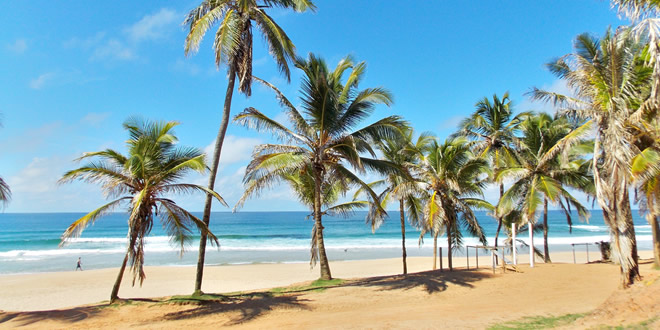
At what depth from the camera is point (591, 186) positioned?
16.7 m

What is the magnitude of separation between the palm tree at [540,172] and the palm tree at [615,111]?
7.40 m

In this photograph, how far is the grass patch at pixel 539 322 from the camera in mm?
7008

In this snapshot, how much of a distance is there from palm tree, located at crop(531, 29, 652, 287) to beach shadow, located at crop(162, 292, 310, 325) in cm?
700

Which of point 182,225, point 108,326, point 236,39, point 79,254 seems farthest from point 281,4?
point 79,254

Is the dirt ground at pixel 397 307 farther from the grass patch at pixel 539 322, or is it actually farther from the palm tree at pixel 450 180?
the palm tree at pixel 450 180

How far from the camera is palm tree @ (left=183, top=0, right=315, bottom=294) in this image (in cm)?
1065

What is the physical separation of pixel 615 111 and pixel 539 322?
4634mm

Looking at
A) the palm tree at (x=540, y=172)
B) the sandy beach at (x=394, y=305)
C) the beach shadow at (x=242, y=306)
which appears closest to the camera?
the sandy beach at (x=394, y=305)

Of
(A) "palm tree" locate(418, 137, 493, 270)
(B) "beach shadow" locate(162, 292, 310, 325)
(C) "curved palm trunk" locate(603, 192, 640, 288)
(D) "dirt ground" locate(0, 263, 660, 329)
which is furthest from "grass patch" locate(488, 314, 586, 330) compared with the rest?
(A) "palm tree" locate(418, 137, 493, 270)

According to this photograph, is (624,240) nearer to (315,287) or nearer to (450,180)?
(450,180)

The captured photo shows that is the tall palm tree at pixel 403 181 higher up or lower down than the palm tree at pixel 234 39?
lower down

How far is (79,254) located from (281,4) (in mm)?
30827

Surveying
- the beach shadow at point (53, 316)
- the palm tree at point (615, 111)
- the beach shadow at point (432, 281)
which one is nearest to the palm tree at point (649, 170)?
the palm tree at point (615, 111)

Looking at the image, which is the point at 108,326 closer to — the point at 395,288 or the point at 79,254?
the point at 395,288
